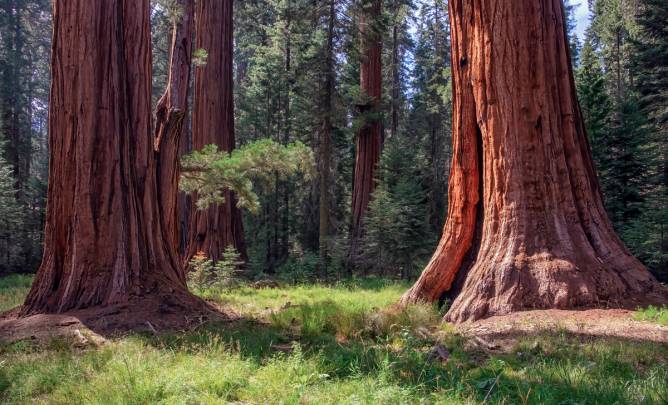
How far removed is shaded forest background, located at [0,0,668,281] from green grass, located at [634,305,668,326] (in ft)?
20.7

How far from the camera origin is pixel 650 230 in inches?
491

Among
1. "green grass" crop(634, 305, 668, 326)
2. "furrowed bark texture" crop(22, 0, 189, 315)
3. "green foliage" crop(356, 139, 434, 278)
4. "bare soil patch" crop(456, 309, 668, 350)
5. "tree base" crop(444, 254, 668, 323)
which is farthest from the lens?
"green foliage" crop(356, 139, 434, 278)

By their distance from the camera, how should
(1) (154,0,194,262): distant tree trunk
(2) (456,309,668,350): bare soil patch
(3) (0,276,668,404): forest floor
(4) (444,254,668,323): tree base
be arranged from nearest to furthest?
(3) (0,276,668,404): forest floor < (2) (456,309,668,350): bare soil patch < (4) (444,254,668,323): tree base < (1) (154,0,194,262): distant tree trunk

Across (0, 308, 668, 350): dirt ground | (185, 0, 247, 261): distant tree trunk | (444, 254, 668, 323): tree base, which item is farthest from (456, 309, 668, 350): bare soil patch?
(185, 0, 247, 261): distant tree trunk

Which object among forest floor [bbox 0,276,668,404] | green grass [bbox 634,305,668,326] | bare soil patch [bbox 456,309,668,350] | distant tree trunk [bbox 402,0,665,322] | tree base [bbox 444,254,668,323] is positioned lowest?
forest floor [bbox 0,276,668,404]

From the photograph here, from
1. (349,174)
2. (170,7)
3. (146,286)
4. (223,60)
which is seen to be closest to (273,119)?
(349,174)

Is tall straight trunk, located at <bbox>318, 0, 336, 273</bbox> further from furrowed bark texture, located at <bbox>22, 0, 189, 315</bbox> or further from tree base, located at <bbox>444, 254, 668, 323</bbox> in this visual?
tree base, located at <bbox>444, 254, 668, 323</bbox>

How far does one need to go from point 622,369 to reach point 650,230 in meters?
11.6

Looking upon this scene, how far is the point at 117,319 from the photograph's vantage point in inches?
203

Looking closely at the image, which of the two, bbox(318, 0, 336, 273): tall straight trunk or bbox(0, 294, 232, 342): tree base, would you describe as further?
bbox(318, 0, 336, 273): tall straight trunk

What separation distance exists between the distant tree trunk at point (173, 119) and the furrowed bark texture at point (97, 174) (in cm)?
43

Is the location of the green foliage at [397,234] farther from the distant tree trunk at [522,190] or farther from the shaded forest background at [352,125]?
the distant tree trunk at [522,190]

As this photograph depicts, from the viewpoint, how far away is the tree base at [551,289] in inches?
185

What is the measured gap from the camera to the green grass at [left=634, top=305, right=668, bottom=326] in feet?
13.7
